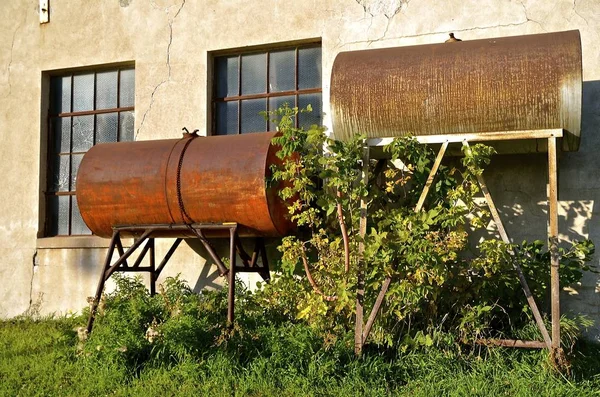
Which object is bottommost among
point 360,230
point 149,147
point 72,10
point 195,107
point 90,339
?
point 90,339

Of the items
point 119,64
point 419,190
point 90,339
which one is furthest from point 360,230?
point 119,64

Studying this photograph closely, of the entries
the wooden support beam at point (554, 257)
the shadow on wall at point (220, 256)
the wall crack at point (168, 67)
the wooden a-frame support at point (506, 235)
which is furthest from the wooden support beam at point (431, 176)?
the wall crack at point (168, 67)

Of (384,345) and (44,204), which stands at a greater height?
(44,204)

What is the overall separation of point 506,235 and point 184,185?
2834mm

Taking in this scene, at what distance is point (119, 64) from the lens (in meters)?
8.60

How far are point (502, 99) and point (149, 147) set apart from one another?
329cm

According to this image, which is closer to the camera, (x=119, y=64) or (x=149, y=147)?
(x=149, y=147)

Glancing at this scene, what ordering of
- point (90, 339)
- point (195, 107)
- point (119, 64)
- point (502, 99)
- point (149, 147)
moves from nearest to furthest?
point (502, 99) → point (90, 339) → point (149, 147) → point (195, 107) → point (119, 64)

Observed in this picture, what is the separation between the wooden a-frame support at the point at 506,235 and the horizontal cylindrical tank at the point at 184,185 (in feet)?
3.15

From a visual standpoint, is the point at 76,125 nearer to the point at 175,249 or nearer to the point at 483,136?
the point at 175,249

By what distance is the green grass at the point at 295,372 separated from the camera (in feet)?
17.8

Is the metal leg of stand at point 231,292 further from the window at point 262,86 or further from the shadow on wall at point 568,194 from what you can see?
the shadow on wall at point 568,194

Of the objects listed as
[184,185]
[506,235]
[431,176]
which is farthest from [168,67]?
[506,235]

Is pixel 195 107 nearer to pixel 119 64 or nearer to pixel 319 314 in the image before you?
pixel 119 64
